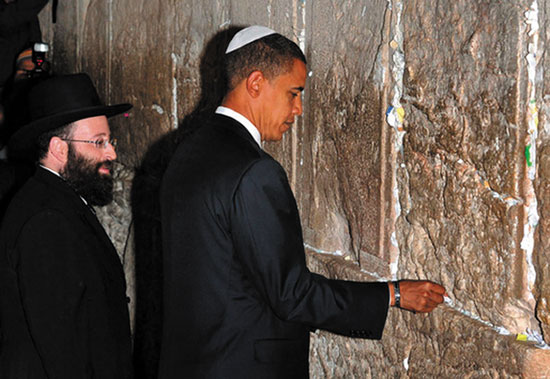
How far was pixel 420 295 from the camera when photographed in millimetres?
2102

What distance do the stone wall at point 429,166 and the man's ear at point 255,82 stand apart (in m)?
0.45

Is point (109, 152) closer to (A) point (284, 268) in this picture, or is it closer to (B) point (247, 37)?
(B) point (247, 37)

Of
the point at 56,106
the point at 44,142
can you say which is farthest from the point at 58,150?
the point at 56,106

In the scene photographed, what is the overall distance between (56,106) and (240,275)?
4.18ft

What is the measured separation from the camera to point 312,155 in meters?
2.86

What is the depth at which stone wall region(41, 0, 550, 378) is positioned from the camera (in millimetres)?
1761

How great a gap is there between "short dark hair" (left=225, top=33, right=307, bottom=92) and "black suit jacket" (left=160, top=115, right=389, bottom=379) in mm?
168

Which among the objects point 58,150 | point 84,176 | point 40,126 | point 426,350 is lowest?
point 426,350

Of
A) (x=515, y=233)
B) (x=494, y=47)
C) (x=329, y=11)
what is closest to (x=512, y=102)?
(x=494, y=47)

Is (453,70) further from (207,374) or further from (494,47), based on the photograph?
(207,374)

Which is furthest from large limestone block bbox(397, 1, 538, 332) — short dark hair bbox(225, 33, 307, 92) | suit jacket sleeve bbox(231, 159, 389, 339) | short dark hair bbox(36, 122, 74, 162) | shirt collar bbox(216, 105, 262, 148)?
short dark hair bbox(36, 122, 74, 162)

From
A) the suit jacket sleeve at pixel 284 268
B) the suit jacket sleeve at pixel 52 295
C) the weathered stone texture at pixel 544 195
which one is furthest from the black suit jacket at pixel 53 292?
the weathered stone texture at pixel 544 195

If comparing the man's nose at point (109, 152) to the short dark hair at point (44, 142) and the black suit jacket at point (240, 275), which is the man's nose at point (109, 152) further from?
the black suit jacket at point (240, 275)

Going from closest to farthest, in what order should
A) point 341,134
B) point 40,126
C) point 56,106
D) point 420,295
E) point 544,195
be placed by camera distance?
point 544,195
point 420,295
point 341,134
point 40,126
point 56,106
